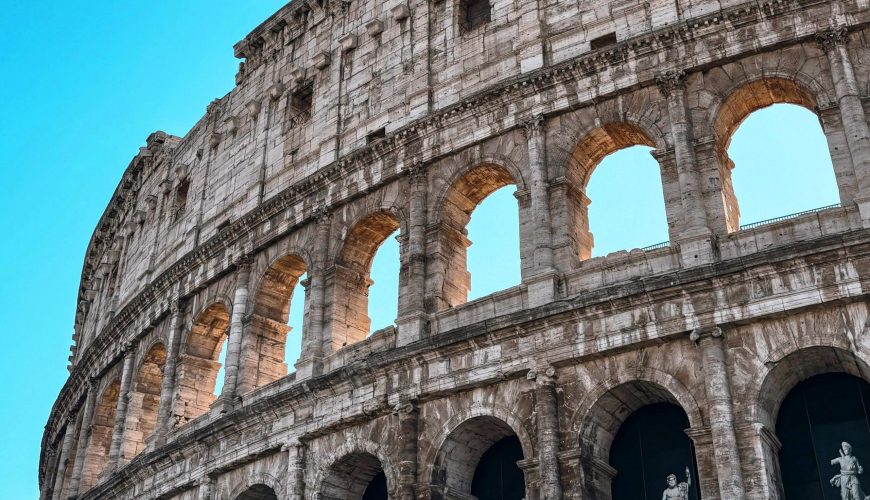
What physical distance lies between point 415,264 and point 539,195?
2656 mm

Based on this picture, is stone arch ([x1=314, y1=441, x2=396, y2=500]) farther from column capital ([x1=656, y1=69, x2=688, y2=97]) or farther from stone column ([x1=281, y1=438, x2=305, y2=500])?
column capital ([x1=656, y1=69, x2=688, y2=97])

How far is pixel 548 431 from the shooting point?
50.8ft

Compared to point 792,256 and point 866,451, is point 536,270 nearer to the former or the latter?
point 792,256

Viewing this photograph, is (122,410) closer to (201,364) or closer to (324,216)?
(201,364)

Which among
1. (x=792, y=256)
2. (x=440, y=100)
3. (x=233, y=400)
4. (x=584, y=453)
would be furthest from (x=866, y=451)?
(x=233, y=400)

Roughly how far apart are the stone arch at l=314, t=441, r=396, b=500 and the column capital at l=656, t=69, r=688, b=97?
7.57m

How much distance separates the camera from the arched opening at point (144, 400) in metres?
24.9

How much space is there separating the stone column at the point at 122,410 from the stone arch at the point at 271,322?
203 inches

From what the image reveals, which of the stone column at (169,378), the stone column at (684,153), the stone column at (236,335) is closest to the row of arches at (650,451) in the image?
the stone column at (684,153)

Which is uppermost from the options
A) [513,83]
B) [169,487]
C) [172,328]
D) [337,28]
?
[337,28]

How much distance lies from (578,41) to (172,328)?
1143 centimetres

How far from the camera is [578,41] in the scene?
749 inches

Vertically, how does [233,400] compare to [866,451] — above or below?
above

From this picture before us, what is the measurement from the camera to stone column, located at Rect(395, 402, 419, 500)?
655 inches
